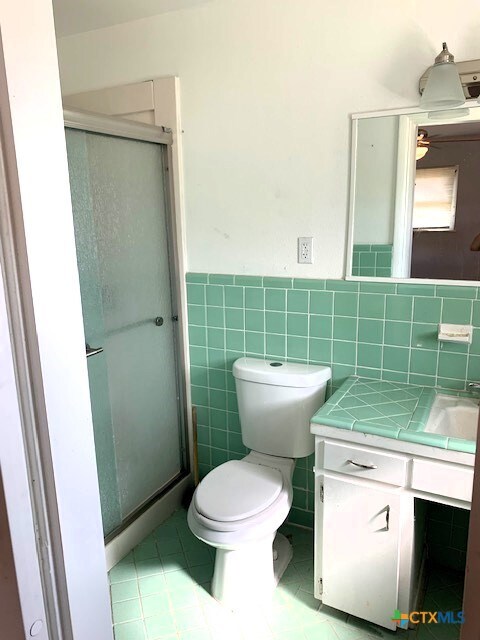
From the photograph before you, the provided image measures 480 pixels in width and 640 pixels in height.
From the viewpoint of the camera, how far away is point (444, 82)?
154cm

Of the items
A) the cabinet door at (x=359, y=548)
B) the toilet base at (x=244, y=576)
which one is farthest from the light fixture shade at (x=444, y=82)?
the toilet base at (x=244, y=576)

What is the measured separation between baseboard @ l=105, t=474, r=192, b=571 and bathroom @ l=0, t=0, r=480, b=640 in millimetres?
12

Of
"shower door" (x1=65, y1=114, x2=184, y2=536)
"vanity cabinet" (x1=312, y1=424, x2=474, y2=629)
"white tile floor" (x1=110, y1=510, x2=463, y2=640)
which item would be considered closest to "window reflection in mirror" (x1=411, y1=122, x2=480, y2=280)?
"vanity cabinet" (x1=312, y1=424, x2=474, y2=629)

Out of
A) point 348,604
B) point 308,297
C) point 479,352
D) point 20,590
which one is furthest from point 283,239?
point 20,590

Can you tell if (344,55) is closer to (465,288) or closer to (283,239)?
(283,239)

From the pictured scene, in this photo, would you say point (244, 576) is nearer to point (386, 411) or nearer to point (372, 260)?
point (386, 411)

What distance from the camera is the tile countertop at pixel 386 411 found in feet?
4.80

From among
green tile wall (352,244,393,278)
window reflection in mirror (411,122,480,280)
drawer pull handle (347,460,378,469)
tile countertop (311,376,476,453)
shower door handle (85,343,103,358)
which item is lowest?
drawer pull handle (347,460,378,469)

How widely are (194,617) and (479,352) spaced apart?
4.69 ft

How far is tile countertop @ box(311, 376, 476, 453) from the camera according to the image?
1.46 m

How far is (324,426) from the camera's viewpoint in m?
1.60

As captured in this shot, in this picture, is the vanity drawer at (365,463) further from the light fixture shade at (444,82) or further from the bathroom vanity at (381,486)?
the light fixture shade at (444,82)

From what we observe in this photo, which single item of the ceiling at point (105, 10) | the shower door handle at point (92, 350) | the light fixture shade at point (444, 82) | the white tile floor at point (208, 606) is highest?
the ceiling at point (105, 10)

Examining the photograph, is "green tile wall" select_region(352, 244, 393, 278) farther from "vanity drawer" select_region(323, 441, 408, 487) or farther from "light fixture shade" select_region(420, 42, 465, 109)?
"vanity drawer" select_region(323, 441, 408, 487)
